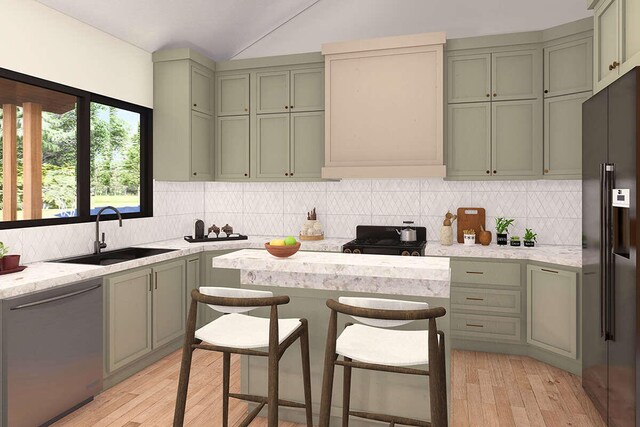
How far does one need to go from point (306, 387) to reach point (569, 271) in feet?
7.63

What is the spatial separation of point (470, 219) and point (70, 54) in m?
3.79

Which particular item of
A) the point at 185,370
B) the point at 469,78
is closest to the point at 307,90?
the point at 469,78

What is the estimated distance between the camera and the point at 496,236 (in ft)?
14.2

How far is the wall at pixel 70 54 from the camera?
3066 mm

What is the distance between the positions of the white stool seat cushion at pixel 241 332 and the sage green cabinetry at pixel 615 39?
236 centimetres

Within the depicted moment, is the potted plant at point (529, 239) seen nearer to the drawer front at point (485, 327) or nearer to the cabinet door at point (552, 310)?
the cabinet door at point (552, 310)

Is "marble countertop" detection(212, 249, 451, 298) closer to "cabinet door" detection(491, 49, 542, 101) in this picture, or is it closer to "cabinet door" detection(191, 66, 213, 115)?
"cabinet door" detection(491, 49, 542, 101)

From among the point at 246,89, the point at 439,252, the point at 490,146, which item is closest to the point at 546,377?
the point at 439,252

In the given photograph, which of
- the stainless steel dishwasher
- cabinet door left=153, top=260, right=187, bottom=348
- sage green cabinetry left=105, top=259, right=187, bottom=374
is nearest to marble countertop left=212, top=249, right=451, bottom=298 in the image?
the stainless steel dishwasher

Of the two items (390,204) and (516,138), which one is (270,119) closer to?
(390,204)

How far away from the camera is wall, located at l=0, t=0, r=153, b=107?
3.07 m

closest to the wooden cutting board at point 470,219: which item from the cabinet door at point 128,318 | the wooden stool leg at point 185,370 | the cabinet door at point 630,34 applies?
the cabinet door at point 630,34

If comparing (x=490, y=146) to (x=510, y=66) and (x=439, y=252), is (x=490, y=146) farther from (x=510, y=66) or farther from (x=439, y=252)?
(x=439, y=252)

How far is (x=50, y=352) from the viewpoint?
2.62 meters
